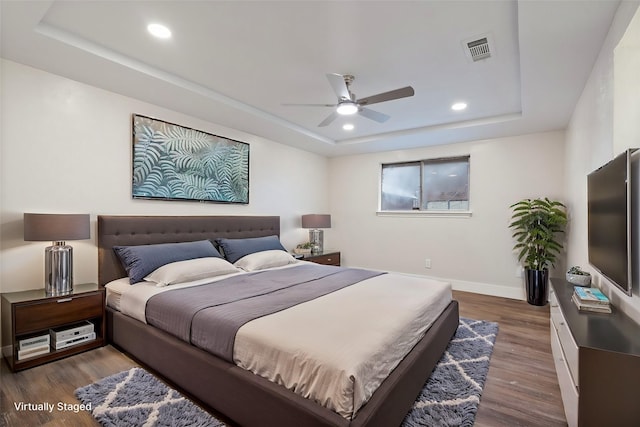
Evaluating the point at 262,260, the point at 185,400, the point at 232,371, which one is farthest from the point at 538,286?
the point at 185,400

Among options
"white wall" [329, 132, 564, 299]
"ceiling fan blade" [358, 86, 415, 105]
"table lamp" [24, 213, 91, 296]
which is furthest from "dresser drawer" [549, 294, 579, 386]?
"table lamp" [24, 213, 91, 296]

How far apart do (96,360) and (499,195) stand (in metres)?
5.08

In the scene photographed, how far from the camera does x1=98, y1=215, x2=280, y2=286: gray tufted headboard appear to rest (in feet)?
9.55

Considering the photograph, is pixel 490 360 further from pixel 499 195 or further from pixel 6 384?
pixel 6 384

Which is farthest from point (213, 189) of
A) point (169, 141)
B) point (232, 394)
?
point (232, 394)

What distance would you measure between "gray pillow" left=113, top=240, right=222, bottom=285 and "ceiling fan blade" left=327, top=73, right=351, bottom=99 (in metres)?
2.21

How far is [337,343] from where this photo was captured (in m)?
1.55

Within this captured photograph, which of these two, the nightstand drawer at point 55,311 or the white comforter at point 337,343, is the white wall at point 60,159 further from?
the white comforter at point 337,343

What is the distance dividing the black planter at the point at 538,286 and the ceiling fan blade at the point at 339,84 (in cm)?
332

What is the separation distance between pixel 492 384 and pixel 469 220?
3006 mm

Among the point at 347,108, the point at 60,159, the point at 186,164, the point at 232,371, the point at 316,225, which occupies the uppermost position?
the point at 347,108

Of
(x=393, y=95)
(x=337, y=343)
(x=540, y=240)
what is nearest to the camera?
(x=337, y=343)

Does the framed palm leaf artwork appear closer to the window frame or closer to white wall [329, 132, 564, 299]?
white wall [329, 132, 564, 299]

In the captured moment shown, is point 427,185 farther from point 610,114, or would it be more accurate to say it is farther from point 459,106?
point 610,114
